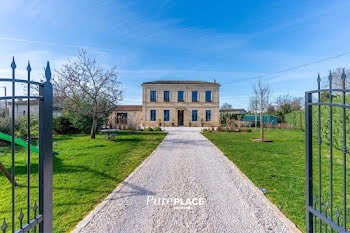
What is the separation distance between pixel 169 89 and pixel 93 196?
22.9m

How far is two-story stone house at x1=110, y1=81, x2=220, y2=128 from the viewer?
25609 millimetres

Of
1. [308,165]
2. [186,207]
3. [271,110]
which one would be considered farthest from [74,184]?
[271,110]

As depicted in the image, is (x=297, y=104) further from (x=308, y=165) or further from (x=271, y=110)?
(x=308, y=165)

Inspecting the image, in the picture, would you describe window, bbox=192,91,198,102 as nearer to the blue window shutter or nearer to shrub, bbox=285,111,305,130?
the blue window shutter

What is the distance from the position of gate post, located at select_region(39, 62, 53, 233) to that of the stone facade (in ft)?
77.2

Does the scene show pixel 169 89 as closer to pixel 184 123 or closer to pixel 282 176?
pixel 184 123

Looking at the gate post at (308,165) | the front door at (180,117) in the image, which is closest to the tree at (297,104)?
the front door at (180,117)

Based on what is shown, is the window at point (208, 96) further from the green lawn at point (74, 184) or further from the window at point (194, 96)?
the green lawn at point (74, 184)

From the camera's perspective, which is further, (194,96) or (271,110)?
(271,110)

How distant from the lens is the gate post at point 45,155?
1.91m

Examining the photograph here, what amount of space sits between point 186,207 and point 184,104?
22.9m

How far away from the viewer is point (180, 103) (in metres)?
25.7

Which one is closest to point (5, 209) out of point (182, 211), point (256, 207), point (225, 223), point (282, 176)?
point (182, 211)

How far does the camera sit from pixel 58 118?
612 inches
